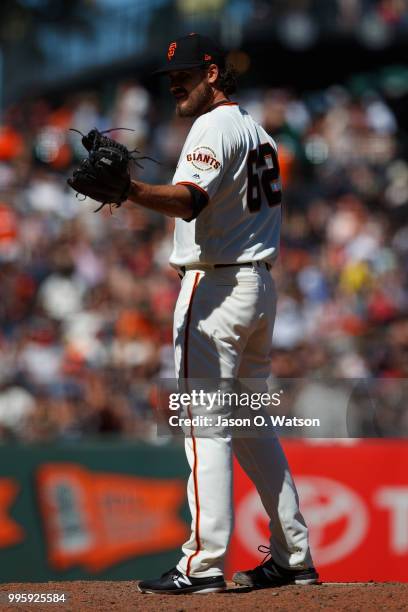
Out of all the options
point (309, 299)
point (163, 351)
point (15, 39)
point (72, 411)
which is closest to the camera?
point (72, 411)

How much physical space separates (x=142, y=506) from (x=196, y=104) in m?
4.11

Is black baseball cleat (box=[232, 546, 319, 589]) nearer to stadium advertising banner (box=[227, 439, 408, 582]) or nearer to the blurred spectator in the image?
the blurred spectator

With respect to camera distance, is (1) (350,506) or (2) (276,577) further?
(1) (350,506)

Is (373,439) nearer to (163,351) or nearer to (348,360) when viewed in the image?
(348,360)

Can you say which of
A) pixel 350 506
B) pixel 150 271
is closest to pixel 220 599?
pixel 350 506

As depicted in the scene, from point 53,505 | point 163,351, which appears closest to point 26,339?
point 163,351

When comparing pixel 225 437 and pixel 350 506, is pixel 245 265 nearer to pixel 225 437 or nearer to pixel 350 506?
pixel 225 437

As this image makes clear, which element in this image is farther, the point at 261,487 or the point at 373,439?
the point at 373,439

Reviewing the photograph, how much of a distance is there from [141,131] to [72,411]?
5.63 metres

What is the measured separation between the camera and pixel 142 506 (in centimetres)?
791

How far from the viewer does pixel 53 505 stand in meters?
8.02

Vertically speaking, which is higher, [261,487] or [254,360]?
[254,360]

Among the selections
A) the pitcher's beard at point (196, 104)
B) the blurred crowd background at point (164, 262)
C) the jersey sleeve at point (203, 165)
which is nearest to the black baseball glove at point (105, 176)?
the jersey sleeve at point (203, 165)

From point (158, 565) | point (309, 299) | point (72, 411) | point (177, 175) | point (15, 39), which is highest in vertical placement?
point (15, 39)
